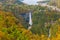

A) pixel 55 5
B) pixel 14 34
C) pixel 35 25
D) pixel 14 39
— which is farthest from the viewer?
pixel 55 5

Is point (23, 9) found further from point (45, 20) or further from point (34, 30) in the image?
point (34, 30)

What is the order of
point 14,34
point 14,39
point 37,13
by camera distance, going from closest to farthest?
point 14,39 → point 14,34 → point 37,13

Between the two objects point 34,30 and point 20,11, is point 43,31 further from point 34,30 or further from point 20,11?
point 20,11

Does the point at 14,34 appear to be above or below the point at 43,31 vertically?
above

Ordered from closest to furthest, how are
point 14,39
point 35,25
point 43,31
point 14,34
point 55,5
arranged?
point 14,39 < point 14,34 < point 43,31 < point 35,25 < point 55,5

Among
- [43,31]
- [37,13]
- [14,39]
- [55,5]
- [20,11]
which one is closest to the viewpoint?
[14,39]

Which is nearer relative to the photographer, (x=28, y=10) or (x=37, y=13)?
(x=37, y=13)

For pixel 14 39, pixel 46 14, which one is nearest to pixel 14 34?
pixel 14 39

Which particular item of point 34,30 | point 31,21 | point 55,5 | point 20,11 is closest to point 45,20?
point 31,21

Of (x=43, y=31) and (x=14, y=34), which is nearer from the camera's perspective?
A: (x=14, y=34)
